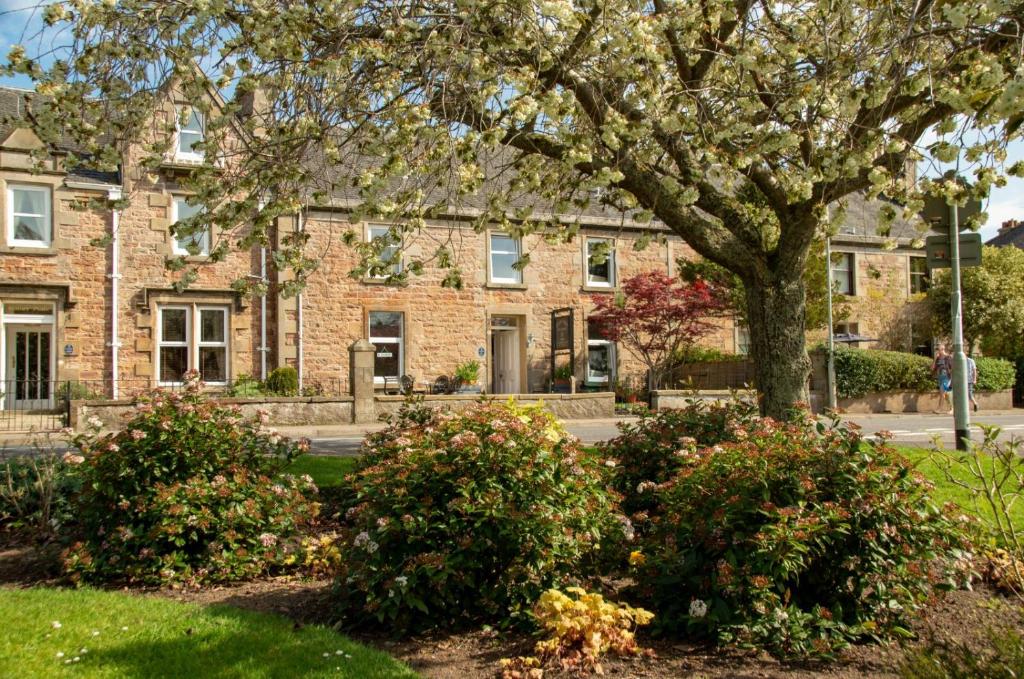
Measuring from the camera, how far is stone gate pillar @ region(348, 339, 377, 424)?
62.8 feet

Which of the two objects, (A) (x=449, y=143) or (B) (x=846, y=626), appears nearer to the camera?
(B) (x=846, y=626)

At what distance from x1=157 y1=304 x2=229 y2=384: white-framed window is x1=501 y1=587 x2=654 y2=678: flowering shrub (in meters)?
19.6

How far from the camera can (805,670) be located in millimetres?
3891

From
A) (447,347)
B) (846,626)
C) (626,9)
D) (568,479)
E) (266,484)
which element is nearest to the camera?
(846,626)

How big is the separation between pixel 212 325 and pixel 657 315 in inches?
506

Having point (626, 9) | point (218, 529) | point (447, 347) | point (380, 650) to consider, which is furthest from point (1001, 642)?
point (447, 347)

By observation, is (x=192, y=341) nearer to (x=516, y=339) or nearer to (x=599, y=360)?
(x=516, y=339)

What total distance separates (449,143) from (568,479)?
146 inches

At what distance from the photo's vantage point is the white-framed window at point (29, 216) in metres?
20.6

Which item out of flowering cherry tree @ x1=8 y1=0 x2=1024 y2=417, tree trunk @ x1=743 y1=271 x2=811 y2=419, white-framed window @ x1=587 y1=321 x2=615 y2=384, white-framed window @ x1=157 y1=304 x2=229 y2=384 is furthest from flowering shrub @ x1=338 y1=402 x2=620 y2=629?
white-framed window @ x1=587 y1=321 x2=615 y2=384

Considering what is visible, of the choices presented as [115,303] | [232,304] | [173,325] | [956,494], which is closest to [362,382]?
[232,304]

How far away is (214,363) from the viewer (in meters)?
22.5

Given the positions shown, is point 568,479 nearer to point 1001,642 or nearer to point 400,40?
point 1001,642

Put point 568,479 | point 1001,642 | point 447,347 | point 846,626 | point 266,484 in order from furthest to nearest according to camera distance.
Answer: point 447,347, point 266,484, point 568,479, point 846,626, point 1001,642
